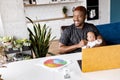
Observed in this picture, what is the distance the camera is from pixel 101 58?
142 cm

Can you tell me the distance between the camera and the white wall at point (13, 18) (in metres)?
2.29

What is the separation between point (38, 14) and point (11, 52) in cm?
343

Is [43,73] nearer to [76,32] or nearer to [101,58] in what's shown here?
[101,58]

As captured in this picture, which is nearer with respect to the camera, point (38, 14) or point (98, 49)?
point (98, 49)

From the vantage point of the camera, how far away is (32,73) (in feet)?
4.67

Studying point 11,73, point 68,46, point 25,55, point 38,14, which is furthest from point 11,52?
point 38,14

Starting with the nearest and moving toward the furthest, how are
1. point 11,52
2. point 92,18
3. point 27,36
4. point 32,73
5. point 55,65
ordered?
point 32,73, point 55,65, point 11,52, point 27,36, point 92,18

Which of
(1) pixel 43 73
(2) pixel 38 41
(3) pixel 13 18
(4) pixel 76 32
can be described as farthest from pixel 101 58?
(3) pixel 13 18

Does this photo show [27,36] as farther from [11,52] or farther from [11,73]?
[11,73]

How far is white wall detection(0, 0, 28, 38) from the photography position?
7.53 feet

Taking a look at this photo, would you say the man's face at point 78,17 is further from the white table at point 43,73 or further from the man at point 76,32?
the white table at point 43,73

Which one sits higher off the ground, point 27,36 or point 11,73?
point 27,36

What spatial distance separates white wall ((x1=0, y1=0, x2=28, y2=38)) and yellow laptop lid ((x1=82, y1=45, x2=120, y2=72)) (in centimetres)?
131

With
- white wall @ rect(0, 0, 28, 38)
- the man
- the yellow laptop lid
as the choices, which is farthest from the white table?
white wall @ rect(0, 0, 28, 38)
